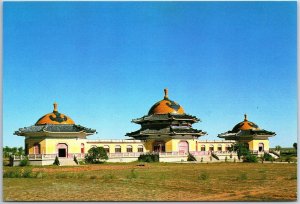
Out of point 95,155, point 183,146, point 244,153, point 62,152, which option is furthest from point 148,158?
point 244,153

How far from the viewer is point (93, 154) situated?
3369 centimetres

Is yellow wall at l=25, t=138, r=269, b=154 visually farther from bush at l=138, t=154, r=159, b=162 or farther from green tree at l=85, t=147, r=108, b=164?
bush at l=138, t=154, r=159, b=162

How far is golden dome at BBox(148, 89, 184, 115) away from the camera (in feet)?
138

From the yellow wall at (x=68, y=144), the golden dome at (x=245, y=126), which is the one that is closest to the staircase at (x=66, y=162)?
the yellow wall at (x=68, y=144)

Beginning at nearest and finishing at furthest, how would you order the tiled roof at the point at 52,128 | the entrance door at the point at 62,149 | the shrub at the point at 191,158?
the tiled roof at the point at 52,128, the entrance door at the point at 62,149, the shrub at the point at 191,158

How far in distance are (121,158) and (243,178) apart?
15825mm

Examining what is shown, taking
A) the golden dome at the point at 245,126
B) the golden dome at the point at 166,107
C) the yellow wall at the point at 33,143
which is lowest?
the yellow wall at the point at 33,143

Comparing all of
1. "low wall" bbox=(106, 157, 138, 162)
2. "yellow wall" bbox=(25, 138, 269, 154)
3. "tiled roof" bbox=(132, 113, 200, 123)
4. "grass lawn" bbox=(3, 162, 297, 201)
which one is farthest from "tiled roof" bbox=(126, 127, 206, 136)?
"grass lawn" bbox=(3, 162, 297, 201)

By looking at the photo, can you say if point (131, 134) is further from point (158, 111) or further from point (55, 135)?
point (55, 135)

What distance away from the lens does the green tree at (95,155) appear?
3369 cm

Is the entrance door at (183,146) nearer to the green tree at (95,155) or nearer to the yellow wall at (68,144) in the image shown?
the green tree at (95,155)

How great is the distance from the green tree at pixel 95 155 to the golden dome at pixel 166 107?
374 inches

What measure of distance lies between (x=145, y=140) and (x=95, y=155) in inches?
299

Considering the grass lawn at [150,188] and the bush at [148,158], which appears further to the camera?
the bush at [148,158]
